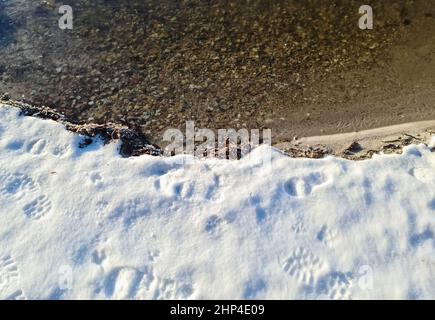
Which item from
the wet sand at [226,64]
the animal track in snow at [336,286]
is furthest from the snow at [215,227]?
the wet sand at [226,64]

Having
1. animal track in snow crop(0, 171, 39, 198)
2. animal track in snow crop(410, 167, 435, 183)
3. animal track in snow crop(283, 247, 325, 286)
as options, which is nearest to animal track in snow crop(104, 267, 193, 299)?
animal track in snow crop(283, 247, 325, 286)

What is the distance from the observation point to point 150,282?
11.9 feet

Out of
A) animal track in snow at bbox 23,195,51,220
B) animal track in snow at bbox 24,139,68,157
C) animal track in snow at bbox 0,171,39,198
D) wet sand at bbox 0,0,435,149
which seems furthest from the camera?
wet sand at bbox 0,0,435,149

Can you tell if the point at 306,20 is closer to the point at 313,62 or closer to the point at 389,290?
the point at 313,62

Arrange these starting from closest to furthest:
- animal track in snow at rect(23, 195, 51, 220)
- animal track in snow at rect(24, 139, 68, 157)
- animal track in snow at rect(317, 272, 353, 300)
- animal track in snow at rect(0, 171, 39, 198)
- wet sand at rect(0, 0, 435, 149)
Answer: animal track in snow at rect(317, 272, 353, 300)
animal track in snow at rect(23, 195, 51, 220)
animal track in snow at rect(0, 171, 39, 198)
animal track in snow at rect(24, 139, 68, 157)
wet sand at rect(0, 0, 435, 149)

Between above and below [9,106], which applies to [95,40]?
above

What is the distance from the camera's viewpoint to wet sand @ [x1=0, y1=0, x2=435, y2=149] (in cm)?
516

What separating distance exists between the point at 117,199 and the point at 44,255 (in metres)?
0.79

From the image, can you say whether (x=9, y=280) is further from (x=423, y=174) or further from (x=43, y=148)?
(x=423, y=174)

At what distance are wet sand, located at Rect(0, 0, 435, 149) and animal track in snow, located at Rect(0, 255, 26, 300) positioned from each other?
1.96m

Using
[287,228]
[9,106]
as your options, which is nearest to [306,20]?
[287,228]

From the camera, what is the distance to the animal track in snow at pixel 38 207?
4.02 metres

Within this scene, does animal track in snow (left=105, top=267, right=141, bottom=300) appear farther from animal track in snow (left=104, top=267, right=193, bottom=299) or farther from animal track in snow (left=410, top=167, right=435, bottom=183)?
animal track in snow (left=410, top=167, right=435, bottom=183)
